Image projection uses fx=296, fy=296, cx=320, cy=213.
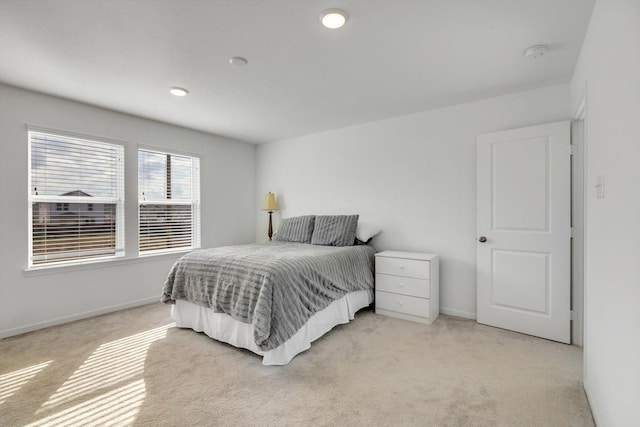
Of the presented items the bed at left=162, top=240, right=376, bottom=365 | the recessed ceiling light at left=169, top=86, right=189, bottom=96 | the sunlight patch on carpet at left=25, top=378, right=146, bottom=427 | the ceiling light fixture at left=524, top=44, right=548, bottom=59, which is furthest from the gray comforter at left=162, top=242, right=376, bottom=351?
the ceiling light fixture at left=524, top=44, right=548, bottom=59

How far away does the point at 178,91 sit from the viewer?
2.88m

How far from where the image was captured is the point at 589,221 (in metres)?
1.81

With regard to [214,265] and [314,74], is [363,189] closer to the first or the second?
[314,74]

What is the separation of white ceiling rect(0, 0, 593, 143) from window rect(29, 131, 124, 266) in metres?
0.54

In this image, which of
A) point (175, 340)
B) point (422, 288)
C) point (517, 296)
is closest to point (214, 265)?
point (175, 340)

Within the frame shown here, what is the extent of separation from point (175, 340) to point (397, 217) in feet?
9.02

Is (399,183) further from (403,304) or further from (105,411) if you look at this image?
(105,411)

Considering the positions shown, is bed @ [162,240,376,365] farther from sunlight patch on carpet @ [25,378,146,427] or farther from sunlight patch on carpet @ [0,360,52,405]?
sunlight patch on carpet @ [0,360,52,405]

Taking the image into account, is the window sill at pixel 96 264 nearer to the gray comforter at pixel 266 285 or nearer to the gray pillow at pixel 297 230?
the gray comforter at pixel 266 285

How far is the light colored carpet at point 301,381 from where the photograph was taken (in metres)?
1.69

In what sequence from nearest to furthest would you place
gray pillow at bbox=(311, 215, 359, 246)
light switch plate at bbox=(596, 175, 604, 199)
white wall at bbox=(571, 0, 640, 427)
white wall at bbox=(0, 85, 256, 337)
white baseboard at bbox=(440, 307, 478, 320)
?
white wall at bbox=(571, 0, 640, 427)
light switch plate at bbox=(596, 175, 604, 199)
white wall at bbox=(0, 85, 256, 337)
white baseboard at bbox=(440, 307, 478, 320)
gray pillow at bbox=(311, 215, 359, 246)

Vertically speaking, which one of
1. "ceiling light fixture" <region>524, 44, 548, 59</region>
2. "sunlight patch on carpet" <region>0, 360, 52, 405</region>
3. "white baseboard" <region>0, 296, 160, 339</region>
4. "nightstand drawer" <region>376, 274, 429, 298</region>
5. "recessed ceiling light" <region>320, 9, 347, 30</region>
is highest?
"ceiling light fixture" <region>524, 44, 548, 59</region>

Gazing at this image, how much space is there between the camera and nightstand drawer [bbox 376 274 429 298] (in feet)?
10.1

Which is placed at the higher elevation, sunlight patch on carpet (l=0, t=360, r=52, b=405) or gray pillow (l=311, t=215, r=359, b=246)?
gray pillow (l=311, t=215, r=359, b=246)
